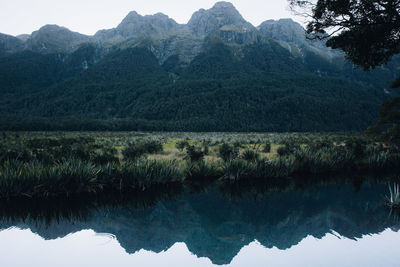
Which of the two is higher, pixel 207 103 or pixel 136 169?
pixel 136 169

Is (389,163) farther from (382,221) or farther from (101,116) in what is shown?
(101,116)

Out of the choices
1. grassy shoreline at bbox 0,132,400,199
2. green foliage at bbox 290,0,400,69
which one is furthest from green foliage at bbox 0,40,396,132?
green foliage at bbox 290,0,400,69

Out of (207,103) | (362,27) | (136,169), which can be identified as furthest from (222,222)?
(207,103)

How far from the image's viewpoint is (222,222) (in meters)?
7.12

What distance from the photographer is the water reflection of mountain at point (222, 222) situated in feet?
19.5

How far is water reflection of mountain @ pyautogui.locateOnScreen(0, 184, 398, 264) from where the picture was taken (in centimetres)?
594

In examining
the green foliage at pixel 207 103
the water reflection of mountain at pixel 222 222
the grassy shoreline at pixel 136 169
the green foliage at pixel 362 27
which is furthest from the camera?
the green foliage at pixel 207 103

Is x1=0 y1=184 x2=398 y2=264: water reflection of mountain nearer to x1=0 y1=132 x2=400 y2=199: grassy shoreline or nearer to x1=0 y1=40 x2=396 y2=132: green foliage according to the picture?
x1=0 y1=132 x2=400 y2=199: grassy shoreline

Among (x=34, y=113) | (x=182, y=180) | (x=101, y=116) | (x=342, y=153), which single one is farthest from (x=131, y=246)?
(x=34, y=113)

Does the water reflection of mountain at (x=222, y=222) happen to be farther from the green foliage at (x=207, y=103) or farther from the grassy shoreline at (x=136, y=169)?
the green foliage at (x=207, y=103)

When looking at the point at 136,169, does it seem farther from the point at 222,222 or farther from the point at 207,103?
the point at 207,103

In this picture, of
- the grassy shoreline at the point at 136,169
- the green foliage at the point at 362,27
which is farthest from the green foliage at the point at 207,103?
the green foliage at the point at 362,27

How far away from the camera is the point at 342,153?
16484mm

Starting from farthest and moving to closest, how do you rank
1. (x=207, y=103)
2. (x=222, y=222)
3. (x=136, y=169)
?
(x=207, y=103) < (x=136, y=169) < (x=222, y=222)
